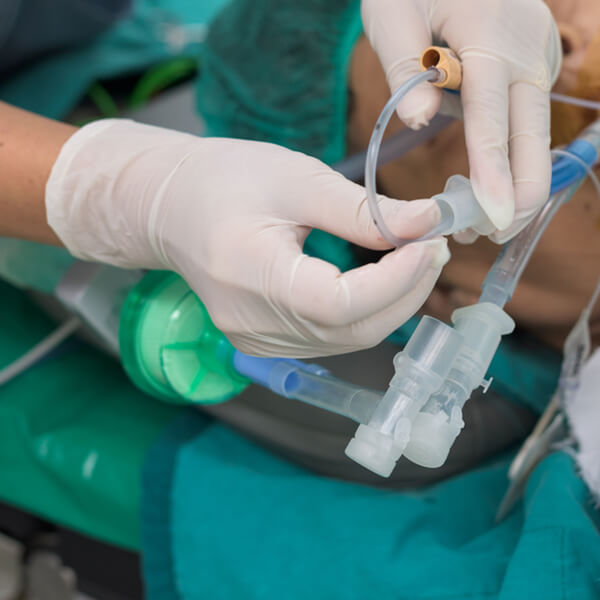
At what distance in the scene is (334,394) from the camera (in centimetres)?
59

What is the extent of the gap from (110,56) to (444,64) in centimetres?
97

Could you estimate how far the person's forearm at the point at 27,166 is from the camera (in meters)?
0.66

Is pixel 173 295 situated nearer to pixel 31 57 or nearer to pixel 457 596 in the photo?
pixel 457 596

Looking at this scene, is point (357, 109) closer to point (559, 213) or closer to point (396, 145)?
point (396, 145)

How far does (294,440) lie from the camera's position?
0.85 meters

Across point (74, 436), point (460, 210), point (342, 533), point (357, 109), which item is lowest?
point (74, 436)

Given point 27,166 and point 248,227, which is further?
point 27,166

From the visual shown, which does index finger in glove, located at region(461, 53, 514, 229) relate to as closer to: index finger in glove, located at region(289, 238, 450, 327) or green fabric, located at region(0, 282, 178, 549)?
index finger in glove, located at region(289, 238, 450, 327)

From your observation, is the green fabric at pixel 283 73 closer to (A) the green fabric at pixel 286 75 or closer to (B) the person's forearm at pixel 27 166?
(A) the green fabric at pixel 286 75

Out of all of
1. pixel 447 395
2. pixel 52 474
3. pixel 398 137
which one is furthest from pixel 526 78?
pixel 52 474

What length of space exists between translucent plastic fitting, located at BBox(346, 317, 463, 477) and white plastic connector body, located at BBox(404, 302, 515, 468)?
0.01m

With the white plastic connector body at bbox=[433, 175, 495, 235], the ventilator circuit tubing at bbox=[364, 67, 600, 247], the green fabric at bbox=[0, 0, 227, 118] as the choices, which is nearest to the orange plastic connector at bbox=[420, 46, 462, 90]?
the ventilator circuit tubing at bbox=[364, 67, 600, 247]

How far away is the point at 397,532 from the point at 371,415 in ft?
1.03

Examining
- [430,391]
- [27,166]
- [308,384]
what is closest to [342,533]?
[308,384]
